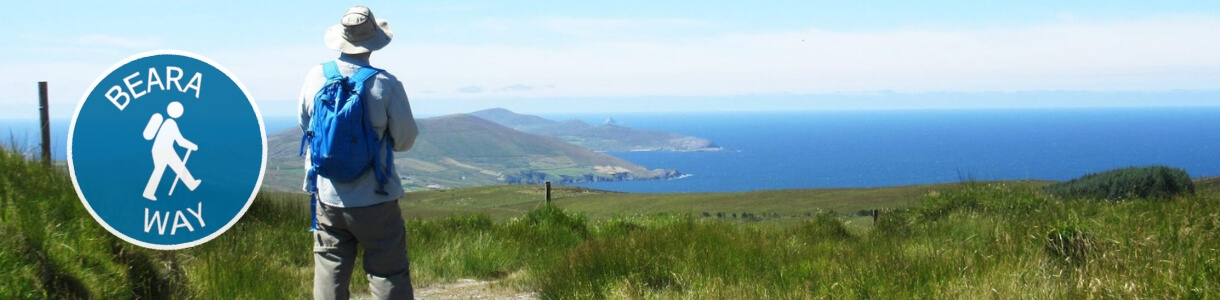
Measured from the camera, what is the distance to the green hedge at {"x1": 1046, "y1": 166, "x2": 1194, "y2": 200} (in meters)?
18.2

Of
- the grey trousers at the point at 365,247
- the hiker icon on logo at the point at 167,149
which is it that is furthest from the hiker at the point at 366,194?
the hiker icon on logo at the point at 167,149

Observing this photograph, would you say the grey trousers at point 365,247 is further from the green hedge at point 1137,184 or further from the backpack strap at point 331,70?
the green hedge at point 1137,184

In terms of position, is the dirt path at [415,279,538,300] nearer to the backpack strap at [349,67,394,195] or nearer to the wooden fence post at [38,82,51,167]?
the backpack strap at [349,67,394,195]

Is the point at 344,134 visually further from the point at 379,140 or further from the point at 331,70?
the point at 331,70

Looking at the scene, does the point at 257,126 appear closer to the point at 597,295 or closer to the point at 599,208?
the point at 597,295

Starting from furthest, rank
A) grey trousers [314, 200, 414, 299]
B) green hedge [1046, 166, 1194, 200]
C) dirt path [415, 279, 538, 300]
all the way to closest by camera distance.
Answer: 1. green hedge [1046, 166, 1194, 200]
2. dirt path [415, 279, 538, 300]
3. grey trousers [314, 200, 414, 299]

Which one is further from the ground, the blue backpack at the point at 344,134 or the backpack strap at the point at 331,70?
the backpack strap at the point at 331,70

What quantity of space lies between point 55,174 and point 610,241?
14.9 feet

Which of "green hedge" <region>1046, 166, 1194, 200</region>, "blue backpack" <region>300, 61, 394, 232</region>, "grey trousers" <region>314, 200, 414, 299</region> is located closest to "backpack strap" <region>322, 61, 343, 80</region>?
→ "blue backpack" <region>300, 61, 394, 232</region>

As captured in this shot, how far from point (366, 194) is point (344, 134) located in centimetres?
35

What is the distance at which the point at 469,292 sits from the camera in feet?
25.8

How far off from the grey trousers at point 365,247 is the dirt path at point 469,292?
205cm

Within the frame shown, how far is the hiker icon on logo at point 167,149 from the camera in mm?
5605

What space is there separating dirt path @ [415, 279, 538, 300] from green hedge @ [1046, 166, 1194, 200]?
39.0 feet
